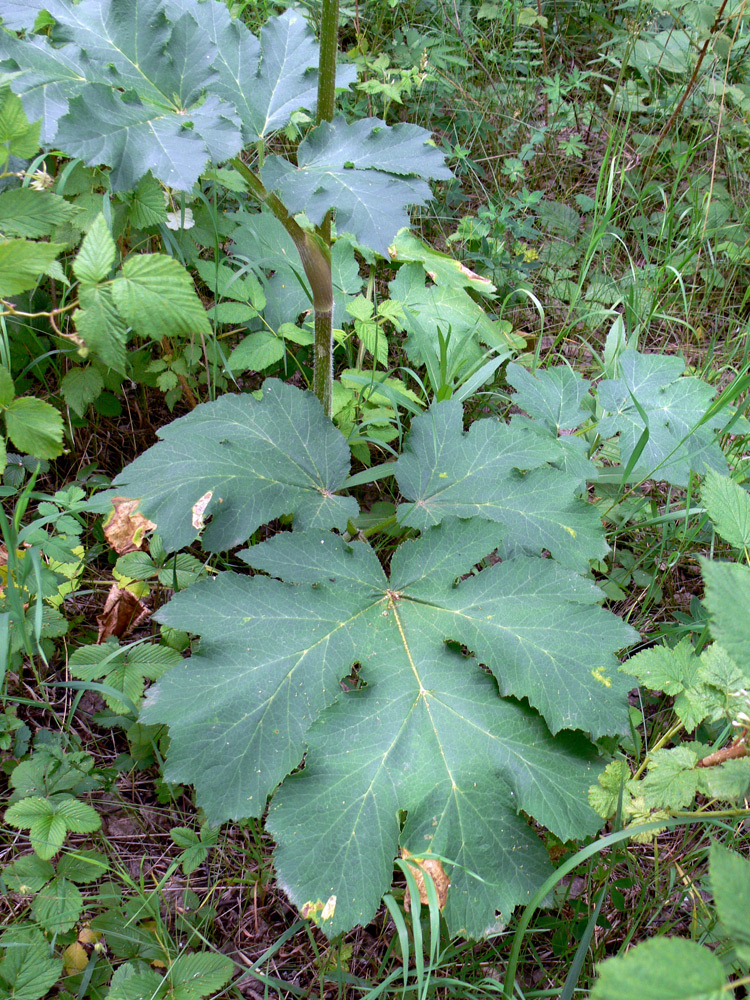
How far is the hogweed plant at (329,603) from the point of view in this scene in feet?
4.19

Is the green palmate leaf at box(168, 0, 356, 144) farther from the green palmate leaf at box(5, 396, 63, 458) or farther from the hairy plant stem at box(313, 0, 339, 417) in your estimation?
the green palmate leaf at box(5, 396, 63, 458)

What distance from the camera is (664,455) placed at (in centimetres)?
197

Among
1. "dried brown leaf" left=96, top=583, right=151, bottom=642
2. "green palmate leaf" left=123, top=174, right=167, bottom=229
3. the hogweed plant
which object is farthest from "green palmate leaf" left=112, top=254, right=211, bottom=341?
"dried brown leaf" left=96, top=583, right=151, bottom=642

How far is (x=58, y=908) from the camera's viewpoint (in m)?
1.47

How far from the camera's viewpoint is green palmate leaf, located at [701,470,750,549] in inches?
58.2

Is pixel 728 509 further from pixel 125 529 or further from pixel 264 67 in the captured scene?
pixel 125 529

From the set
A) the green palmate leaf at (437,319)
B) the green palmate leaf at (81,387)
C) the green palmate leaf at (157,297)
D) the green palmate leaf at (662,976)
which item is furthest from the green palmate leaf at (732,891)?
the green palmate leaf at (81,387)

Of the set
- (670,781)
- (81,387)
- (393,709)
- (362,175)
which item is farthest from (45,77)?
(670,781)

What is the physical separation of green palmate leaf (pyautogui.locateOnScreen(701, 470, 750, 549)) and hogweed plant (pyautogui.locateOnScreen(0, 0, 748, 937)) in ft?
0.87

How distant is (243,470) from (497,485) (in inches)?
24.7

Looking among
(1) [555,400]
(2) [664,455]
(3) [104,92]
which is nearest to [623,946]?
(2) [664,455]

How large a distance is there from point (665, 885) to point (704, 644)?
1.92 feet

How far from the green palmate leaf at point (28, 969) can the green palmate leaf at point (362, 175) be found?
1531 millimetres

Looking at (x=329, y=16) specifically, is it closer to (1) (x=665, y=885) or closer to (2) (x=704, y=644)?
(2) (x=704, y=644)
